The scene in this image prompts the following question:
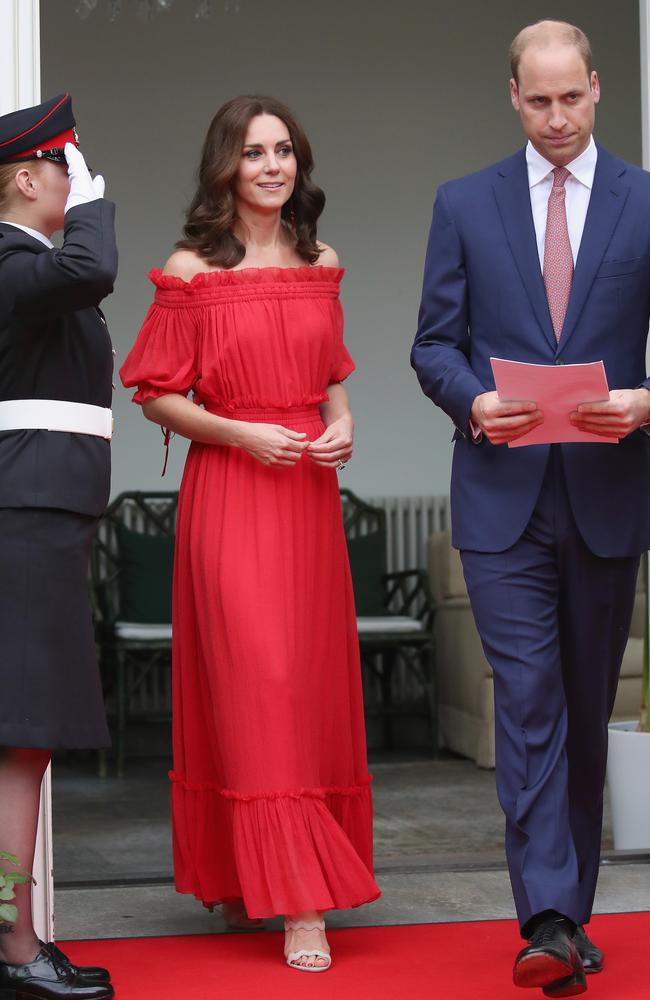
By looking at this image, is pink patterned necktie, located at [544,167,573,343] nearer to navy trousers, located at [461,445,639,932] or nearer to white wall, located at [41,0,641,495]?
navy trousers, located at [461,445,639,932]

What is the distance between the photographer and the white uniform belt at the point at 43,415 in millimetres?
2953

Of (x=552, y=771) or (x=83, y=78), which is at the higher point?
(x=83, y=78)

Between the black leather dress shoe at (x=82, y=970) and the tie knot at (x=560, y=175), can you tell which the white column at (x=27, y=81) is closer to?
the black leather dress shoe at (x=82, y=970)

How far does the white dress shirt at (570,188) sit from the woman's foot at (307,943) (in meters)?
1.43

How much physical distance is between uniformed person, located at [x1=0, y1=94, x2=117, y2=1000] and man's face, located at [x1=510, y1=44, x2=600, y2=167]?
0.81 m

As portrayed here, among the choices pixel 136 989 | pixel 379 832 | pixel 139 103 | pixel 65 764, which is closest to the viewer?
pixel 136 989

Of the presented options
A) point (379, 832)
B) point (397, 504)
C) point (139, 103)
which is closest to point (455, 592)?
point (397, 504)

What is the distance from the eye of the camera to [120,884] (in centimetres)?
397

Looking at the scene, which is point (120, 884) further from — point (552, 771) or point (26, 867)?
point (552, 771)

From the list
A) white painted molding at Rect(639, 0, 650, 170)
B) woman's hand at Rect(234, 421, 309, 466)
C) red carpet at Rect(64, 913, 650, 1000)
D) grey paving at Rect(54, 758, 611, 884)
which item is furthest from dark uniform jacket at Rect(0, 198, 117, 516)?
white painted molding at Rect(639, 0, 650, 170)

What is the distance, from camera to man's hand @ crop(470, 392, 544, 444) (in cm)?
283

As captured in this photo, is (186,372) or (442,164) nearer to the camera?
(186,372)

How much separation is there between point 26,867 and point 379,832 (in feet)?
8.91

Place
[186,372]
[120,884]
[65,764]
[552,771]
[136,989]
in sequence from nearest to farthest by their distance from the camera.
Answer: [552,771] → [136,989] → [186,372] → [120,884] → [65,764]
